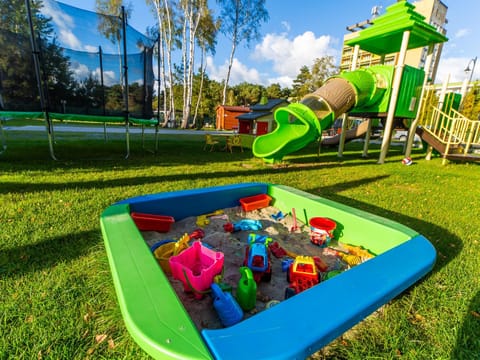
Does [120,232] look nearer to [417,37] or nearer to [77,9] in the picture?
[77,9]

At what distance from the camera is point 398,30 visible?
718 centimetres

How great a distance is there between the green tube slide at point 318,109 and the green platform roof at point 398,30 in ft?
→ 3.67

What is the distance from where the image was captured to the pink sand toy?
164cm

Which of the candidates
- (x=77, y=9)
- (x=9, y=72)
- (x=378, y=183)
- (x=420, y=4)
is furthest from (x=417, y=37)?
(x=420, y=4)

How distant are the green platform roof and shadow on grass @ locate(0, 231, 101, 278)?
924 centimetres

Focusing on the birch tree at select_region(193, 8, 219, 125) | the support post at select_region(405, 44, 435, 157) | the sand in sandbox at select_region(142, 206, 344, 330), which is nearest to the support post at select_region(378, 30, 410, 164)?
the support post at select_region(405, 44, 435, 157)

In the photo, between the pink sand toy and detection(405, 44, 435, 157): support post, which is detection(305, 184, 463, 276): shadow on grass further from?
detection(405, 44, 435, 157): support post

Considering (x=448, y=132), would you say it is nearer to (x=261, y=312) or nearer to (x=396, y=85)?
(x=396, y=85)

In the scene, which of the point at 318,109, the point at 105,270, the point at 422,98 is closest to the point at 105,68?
the point at 318,109

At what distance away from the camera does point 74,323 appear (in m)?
1.45

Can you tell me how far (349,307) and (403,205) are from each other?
3570mm

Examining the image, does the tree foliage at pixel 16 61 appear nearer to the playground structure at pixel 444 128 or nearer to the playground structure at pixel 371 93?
the playground structure at pixel 371 93

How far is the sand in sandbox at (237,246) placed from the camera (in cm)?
159

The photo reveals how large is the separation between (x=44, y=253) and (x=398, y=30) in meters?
9.60
